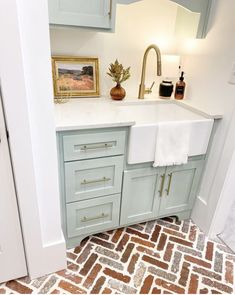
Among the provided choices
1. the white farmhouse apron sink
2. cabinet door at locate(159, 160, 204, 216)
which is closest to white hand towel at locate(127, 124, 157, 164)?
the white farmhouse apron sink

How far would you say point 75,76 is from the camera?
172cm

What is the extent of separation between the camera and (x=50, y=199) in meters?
1.25

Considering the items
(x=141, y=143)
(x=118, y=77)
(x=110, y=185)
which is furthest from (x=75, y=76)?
(x=110, y=185)

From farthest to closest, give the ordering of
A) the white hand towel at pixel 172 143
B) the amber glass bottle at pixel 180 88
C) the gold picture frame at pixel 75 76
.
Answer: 1. the amber glass bottle at pixel 180 88
2. the gold picture frame at pixel 75 76
3. the white hand towel at pixel 172 143

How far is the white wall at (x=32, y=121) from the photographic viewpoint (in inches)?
33.8

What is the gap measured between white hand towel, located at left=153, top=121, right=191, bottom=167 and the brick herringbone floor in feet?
2.11

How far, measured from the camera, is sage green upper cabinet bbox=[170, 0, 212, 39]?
4.92 ft

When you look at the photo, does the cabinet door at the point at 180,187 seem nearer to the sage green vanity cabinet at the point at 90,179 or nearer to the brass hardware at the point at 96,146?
the sage green vanity cabinet at the point at 90,179

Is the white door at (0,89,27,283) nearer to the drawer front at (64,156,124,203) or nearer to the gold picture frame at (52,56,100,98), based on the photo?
the drawer front at (64,156,124,203)

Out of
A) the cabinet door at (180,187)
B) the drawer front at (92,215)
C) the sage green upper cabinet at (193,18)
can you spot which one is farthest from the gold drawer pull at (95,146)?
the sage green upper cabinet at (193,18)

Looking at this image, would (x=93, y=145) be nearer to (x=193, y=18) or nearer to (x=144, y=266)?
(x=144, y=266)

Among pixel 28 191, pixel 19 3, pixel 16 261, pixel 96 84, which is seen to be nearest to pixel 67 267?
pixel 16 261

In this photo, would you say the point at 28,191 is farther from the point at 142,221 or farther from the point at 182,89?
the point at 182,89

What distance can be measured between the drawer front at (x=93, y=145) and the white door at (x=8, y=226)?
31 centimetres
